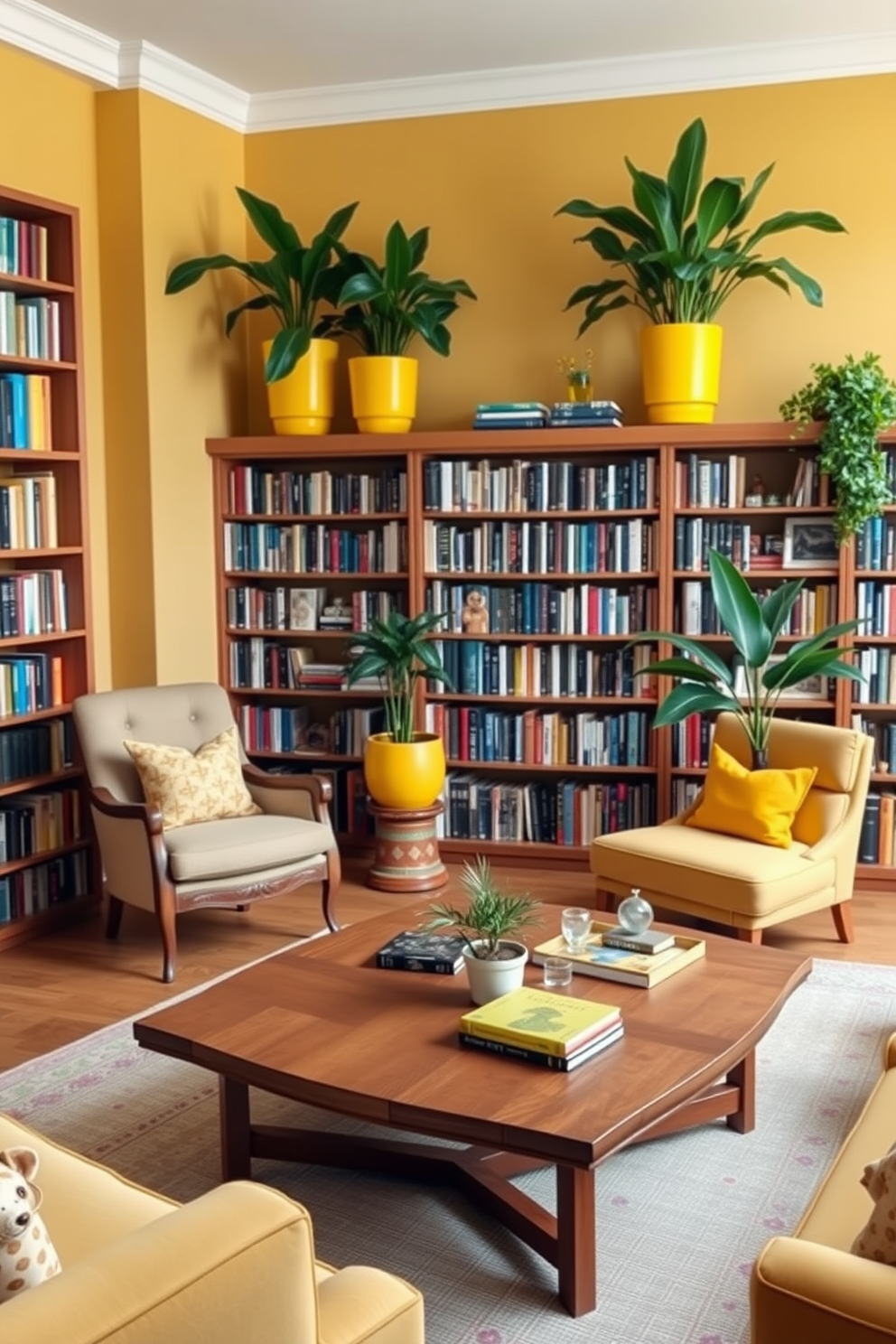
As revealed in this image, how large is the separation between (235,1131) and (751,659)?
2.65 meters

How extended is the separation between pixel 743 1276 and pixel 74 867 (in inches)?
126

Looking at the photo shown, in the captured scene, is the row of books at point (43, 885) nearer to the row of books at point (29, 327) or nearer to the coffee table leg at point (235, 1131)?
the row of books at point (29, 327)

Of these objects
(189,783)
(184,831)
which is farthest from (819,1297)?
(189,783)

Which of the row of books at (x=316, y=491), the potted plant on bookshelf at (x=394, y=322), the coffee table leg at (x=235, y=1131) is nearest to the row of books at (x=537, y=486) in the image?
the row of books at (x=316, y=491)

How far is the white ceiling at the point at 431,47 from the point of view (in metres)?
4.89

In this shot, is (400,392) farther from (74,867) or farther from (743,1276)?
(743,1276)

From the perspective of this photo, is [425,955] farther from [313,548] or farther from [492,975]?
[313,548]

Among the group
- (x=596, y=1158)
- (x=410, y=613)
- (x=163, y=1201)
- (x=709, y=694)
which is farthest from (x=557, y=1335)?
(x=410, y=613)

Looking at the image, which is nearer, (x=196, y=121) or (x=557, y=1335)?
(x=557, y=1335)

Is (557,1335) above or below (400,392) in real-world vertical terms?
below

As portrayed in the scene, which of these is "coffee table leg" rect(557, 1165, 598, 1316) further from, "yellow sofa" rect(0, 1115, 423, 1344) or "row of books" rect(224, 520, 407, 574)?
"row of books" rect(224, 520, 407, 574)

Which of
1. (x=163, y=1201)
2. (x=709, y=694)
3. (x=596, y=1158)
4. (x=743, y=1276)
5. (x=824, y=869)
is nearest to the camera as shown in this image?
(x=163, y=1201)

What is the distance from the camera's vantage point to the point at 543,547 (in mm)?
5582

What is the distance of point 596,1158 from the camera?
235 cm
